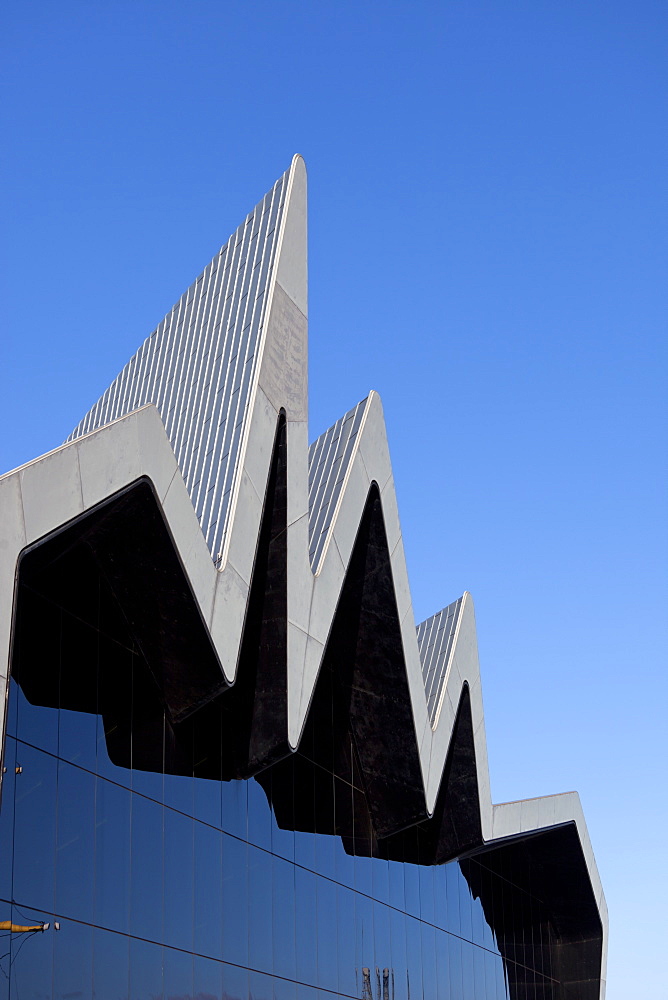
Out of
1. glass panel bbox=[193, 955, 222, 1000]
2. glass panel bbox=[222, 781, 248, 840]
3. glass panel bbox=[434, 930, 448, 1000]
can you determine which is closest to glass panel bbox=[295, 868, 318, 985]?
glass panel bbox=[222, 781, 248, 840]

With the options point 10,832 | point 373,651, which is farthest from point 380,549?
point 10,832

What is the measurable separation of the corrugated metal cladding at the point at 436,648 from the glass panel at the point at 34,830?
12.9 metres

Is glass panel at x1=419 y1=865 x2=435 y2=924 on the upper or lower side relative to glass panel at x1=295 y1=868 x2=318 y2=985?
upper

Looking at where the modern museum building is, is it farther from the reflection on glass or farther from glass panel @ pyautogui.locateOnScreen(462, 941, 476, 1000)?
glass panel @ pyautogui.locateOnScreen(462, 941, 476, 1000)

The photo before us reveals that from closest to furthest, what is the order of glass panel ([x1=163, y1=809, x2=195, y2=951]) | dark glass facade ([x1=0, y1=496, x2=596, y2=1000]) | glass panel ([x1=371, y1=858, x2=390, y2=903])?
dark glass facade ([x1=0, y1=496, x2=596, y2=1000])
glass panel ([x1=163, y1=809, x2=195, y2=951])
glass panel ([x1=371, y1=858, x2=390, y2=903])

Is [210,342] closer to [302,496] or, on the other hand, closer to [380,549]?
[302,496]

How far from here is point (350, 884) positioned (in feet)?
83.9

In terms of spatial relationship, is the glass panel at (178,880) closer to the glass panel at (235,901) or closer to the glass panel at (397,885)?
the glass panel at (235,901)

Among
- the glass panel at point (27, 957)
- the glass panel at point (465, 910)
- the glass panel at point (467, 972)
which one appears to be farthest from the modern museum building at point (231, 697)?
the glass panel at point (465, 910)

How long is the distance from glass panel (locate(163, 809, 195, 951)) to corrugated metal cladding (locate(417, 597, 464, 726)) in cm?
933

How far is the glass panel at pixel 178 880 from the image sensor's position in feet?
62.1

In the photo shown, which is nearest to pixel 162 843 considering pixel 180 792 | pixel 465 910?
pixel 180 792

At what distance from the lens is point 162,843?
19.0 m

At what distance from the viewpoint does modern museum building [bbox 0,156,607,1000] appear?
1630cm
